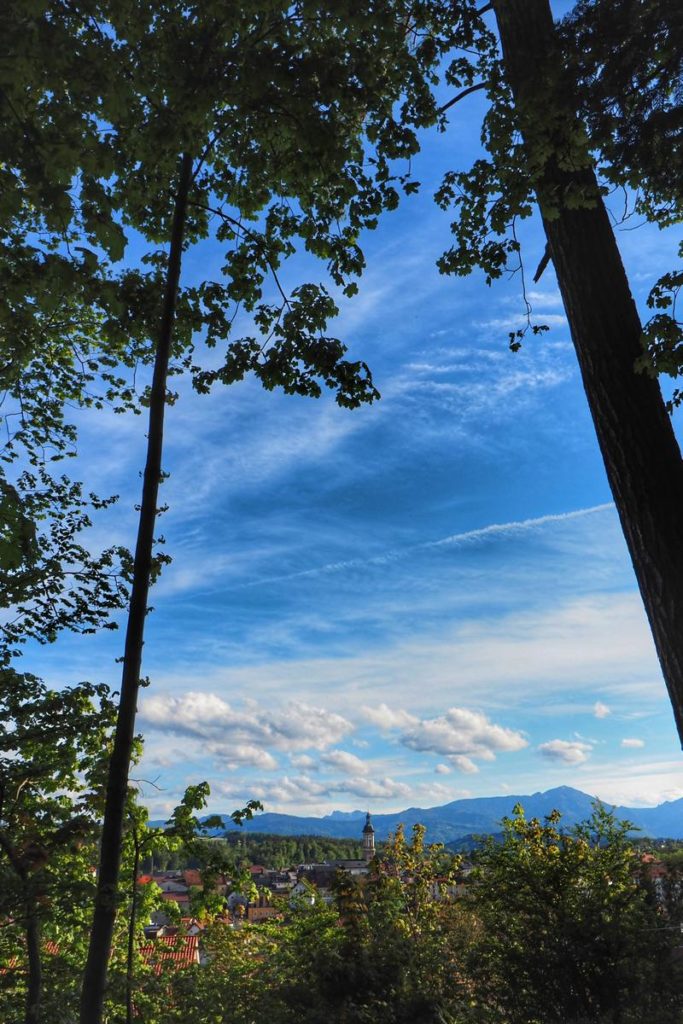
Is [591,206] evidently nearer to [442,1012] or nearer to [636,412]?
[636,412]

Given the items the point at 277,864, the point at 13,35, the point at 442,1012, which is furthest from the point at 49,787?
the point at 277,864

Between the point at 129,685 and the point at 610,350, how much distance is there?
3.85m

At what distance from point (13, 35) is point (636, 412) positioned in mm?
4056

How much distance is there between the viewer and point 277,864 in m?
82.2

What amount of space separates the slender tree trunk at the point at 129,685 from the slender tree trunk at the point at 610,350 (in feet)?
9.67

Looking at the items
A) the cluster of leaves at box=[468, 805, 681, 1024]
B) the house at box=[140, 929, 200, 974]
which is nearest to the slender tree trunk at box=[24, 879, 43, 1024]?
the house at box=[140, 929, 200, 974]

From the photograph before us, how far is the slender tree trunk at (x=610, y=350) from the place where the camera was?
376cm

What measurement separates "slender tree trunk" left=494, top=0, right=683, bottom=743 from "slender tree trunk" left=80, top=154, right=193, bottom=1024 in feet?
9.67

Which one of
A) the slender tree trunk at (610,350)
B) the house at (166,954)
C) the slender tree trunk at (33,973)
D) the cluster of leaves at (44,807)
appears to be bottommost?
the house at (166,954)

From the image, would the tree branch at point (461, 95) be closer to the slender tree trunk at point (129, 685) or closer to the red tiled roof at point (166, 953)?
the slender tree trunk at point (129, 685)

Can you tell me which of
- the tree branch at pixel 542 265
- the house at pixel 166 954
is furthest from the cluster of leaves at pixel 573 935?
the tree branch at pixel 542 265

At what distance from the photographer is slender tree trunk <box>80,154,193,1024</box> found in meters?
4.54

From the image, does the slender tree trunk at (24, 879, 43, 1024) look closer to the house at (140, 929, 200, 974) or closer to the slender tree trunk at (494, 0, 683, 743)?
the house at (140, 929, 200, 974)

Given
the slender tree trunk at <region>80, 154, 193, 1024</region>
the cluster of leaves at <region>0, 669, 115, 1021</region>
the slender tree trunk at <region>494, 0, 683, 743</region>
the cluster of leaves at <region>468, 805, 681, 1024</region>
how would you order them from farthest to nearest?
the cluster of leaves at <region>468, 805, 681, 1024</region> → the cluster of leaves at <region>0, 669, 115, 1021</region> → the slender tree trunk at <region>80, 154, 193, 1024</region> → the slender tree trunk at <region>494, 0, 683, 743</region>
